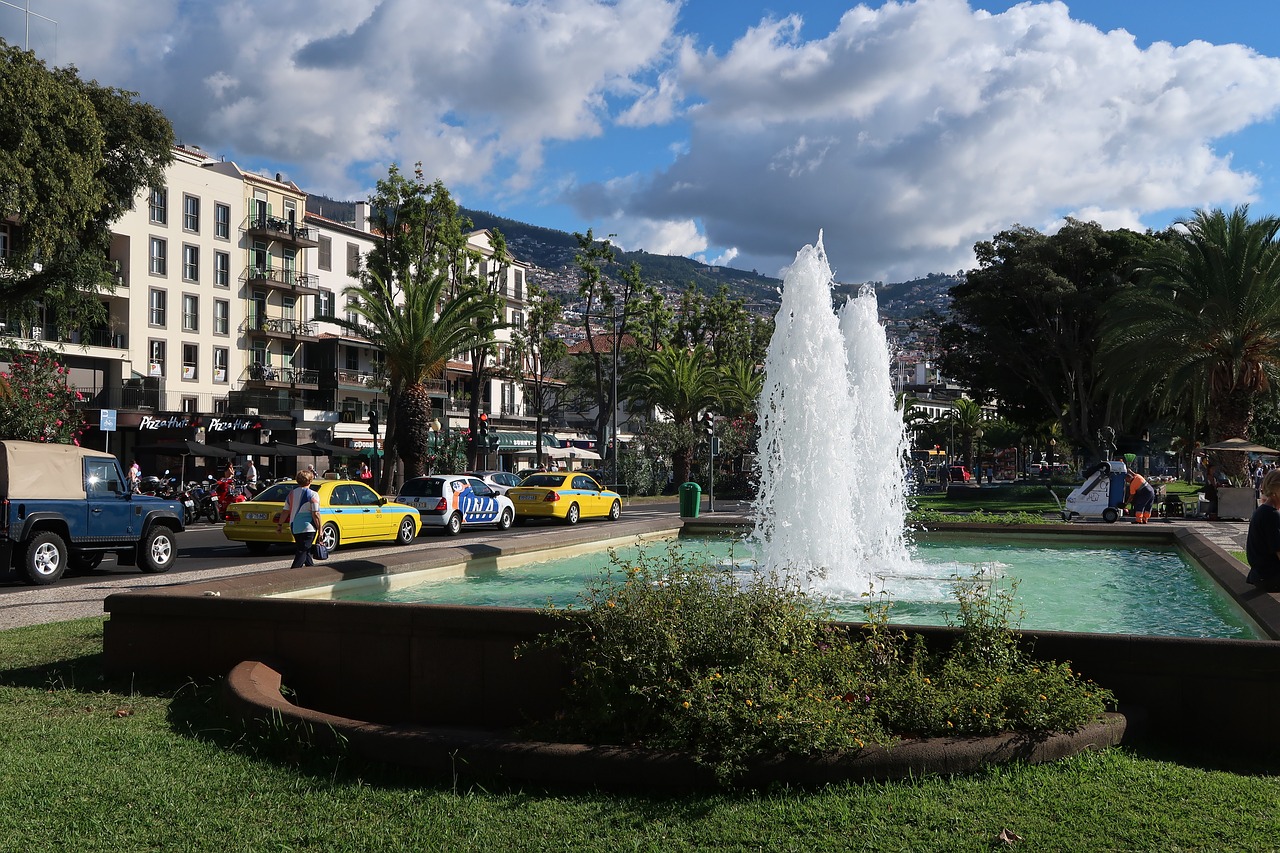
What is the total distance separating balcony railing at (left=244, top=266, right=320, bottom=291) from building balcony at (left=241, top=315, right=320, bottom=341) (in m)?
2.10

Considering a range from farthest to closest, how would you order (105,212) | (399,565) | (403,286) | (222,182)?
(222,182), (403,286), (105,212), (399,565)

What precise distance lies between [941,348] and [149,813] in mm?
58051

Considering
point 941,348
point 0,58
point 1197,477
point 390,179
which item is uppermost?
point 390,179

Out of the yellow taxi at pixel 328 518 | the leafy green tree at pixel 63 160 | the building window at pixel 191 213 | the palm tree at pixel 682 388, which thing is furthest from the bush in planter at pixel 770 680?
the building window at pixel 191 213

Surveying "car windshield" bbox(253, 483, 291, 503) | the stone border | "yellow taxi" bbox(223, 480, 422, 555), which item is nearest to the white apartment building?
"car windshield" bbox(253, 483, 291, 503)

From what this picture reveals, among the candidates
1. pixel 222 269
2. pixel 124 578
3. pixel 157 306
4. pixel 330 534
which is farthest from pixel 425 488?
pixel 222 269

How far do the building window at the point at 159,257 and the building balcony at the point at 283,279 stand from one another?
18.4 feet

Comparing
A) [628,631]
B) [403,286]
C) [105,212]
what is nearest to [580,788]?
[628,631]

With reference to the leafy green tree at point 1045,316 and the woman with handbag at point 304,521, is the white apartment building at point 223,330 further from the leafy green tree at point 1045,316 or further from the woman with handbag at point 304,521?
the woman with handbag at point 304,521

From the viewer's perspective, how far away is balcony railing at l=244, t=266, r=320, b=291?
61.3 meters

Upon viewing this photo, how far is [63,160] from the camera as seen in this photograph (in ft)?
86.0

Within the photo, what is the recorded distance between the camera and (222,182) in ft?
194

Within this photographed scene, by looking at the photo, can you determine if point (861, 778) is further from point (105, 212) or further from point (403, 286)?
point (403, 286)

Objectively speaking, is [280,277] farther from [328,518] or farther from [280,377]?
[328,518]
